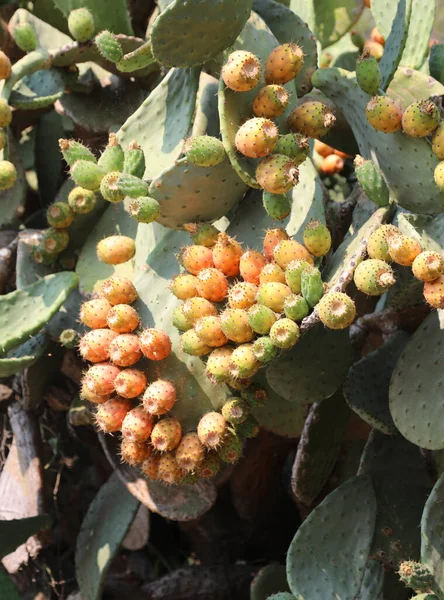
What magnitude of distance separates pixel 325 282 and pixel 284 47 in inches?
18.1

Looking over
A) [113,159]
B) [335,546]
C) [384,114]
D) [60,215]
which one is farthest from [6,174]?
[335,546]

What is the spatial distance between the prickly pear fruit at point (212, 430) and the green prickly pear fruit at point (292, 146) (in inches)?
20.5

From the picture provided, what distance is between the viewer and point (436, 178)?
1.34m

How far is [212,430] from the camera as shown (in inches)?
57.2

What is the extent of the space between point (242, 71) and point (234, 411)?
0.65 m

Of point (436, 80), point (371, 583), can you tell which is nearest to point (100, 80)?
point (436, 80)

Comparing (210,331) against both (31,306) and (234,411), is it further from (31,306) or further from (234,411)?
(31,306)

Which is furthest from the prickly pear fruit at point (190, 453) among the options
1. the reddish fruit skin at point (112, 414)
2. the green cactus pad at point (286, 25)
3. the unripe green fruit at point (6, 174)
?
the green cactus pad at point (286, 25)

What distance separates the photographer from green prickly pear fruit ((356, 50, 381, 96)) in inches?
54.2

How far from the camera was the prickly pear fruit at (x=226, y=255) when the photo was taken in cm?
148

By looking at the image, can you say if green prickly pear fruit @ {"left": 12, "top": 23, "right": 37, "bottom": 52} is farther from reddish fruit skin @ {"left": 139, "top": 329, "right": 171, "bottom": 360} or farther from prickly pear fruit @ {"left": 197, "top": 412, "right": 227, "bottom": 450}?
prickly pear fruit @ {"left": 197, "top": 412, "right": 227, "bottom": 450}

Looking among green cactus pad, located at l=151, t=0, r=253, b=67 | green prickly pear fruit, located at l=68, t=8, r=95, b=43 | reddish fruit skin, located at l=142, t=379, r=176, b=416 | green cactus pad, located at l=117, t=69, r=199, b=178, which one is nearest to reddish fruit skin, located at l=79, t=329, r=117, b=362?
reddish fruit skin, located at l=142, t=379, r=176, b=416

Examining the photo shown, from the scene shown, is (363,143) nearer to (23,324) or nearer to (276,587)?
(23,324)

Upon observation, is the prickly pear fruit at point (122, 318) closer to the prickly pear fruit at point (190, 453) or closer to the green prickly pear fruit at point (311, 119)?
the prickly pear fruit at point (190, 453)
